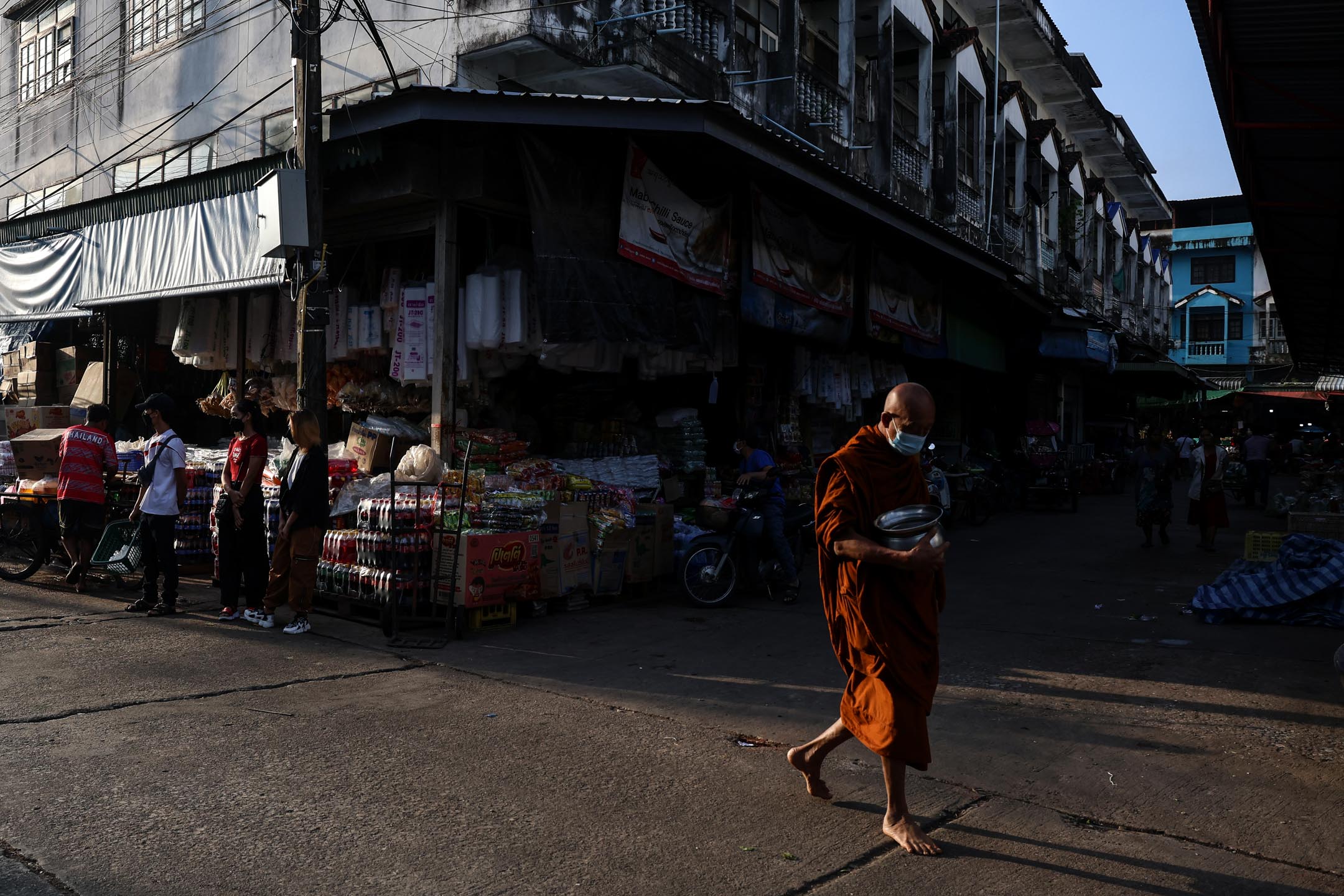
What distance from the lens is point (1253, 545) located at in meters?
11.0

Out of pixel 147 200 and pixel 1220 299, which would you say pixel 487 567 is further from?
pixel 1220 299

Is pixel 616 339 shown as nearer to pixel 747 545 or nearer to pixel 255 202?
pixel 747 545

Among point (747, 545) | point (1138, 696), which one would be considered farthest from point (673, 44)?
point (1138, 696)

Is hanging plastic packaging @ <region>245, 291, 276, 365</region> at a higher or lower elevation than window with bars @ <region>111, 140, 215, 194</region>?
lower

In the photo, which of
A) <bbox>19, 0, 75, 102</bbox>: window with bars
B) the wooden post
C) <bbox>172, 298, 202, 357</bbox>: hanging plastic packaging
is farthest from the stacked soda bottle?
<bbox>19, 0, 75, 102</bbox>: window with bars

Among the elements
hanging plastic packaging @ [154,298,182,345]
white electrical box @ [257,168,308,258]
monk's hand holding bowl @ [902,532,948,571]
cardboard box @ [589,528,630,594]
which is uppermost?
white electrical box @ [257,168,308,258]

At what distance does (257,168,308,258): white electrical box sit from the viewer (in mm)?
8367

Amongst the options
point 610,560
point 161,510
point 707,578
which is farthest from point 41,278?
point 707,578

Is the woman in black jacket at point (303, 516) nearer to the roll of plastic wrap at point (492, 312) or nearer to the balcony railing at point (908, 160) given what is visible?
the roll of plastic wrap at point (492, 312)

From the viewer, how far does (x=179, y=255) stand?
10266 millimetres

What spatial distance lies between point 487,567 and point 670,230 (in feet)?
12.7

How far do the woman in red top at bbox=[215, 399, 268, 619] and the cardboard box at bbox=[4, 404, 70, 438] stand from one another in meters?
5.31

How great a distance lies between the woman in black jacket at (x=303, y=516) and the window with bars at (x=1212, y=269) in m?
55.0

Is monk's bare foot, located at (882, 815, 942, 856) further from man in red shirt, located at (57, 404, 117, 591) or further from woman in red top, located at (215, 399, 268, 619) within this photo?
man in red shirt, located at (57, 404, 117, 591)
